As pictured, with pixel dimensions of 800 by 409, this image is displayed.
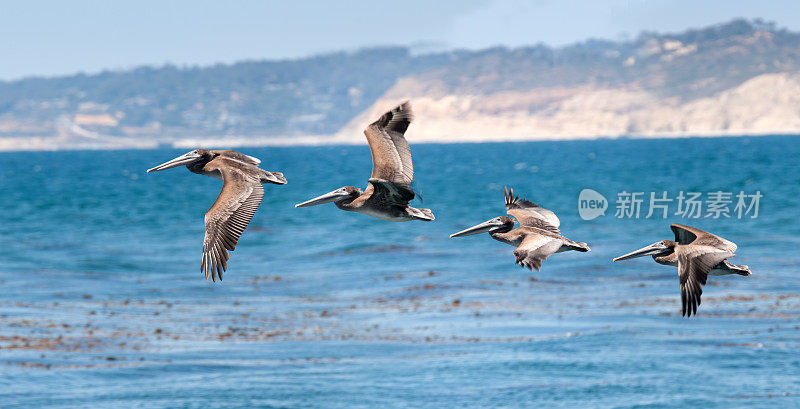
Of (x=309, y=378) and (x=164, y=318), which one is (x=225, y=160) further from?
(x=164, y=318)

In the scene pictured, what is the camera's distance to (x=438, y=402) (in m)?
60.5

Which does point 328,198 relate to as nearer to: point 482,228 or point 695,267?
point 482,228

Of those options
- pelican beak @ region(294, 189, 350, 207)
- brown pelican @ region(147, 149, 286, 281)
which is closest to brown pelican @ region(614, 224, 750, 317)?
pelican beak @ region(294, 189, 350, 207)

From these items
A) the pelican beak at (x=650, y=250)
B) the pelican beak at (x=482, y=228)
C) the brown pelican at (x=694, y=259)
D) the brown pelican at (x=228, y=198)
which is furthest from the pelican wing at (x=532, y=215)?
the brown pelican at (x=228, y=198)

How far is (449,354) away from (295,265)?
32.5 metres

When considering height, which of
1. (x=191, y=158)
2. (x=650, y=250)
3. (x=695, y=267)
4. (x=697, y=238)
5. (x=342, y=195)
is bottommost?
(x=695, y=267)

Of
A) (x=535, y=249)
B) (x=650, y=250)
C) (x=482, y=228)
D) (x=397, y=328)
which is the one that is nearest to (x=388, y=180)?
(x=482, y=228)

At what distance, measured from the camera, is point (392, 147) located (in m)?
8.77

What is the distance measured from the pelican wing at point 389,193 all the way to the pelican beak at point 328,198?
9.6 inches

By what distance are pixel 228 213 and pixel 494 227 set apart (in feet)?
7.43

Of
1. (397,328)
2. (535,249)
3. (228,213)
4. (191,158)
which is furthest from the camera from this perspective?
(397,328)

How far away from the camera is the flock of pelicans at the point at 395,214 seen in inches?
296

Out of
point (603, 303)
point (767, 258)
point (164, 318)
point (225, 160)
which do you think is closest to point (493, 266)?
point (603, 303)

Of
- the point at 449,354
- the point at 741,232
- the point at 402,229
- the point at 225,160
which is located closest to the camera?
the point at 225,160
